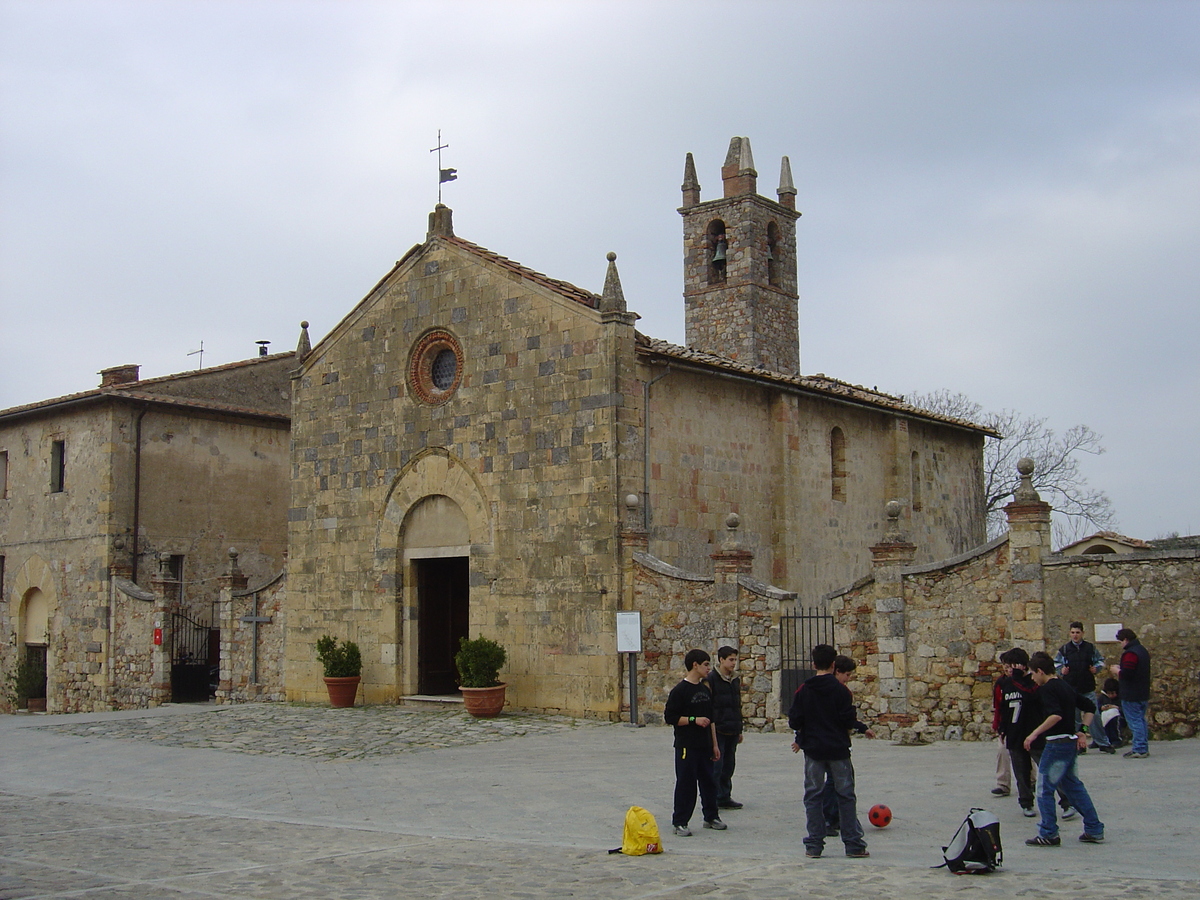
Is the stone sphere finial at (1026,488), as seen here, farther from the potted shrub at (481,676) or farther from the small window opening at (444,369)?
the small window opening at (444,369)

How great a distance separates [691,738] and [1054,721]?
2.90 metres

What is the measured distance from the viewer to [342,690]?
22.5 meters

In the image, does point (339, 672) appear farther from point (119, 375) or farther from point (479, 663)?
point (119, 375)

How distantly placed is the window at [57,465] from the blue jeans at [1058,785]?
26.4 m

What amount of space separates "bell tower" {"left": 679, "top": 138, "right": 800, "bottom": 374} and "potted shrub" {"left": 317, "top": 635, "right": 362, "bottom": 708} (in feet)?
44.5

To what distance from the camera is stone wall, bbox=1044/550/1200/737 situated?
14.4 m

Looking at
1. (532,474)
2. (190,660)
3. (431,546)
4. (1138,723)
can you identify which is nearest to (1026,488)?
(1138,723)

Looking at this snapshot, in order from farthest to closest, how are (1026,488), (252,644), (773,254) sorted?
(773,254) → (252,644) → (1026,488)

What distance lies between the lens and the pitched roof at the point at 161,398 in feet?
93.8

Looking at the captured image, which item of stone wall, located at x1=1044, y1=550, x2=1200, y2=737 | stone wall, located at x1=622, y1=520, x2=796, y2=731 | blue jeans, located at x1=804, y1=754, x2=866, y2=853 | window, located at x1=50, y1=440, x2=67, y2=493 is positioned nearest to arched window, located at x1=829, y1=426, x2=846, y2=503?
stone wall, located at x1=622, y1=520, x2=796, y2=731

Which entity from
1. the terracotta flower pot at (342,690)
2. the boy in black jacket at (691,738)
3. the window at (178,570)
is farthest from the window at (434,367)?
the boy in black jacket at (691,738)

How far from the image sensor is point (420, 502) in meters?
22.4

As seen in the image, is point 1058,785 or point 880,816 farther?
point 880,816

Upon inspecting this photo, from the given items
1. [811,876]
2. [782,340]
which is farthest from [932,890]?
[782,340]
